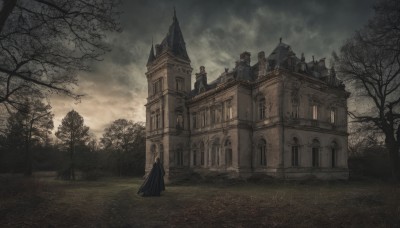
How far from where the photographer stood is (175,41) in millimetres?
35281

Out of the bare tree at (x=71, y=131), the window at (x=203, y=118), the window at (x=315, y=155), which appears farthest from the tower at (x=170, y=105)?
the window at (x=315, y=155)

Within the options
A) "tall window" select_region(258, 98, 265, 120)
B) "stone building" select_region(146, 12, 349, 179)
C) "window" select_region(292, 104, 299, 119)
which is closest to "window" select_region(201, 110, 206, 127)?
"stone building" select_region(146, 12, 349, 179)

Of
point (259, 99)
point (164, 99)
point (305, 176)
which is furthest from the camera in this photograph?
point (164, 99)

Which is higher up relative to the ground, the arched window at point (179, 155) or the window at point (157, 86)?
the window at point (157, 86)

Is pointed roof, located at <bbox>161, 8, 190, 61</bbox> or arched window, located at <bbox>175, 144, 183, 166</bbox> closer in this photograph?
arched window, located at <bbox>175, 144, 183, 166</bbox>

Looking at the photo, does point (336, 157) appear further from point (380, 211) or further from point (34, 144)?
point (34, 144)

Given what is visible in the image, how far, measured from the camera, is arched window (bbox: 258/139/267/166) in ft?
84.5

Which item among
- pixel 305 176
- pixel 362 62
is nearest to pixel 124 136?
pixel 305 176

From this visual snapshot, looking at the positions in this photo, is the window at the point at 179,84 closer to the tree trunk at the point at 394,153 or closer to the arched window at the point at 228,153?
the arched window at the point at 228,153

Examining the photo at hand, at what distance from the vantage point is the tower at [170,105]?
107ft

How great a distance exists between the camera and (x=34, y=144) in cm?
4219

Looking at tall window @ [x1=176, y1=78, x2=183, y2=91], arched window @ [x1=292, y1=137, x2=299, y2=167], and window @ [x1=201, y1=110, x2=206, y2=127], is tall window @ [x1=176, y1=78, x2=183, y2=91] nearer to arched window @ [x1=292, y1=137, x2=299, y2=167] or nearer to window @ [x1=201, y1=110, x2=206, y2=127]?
window @ [x1=201, y1=110, x2=206, y2=127]

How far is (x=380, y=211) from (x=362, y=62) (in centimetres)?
1416

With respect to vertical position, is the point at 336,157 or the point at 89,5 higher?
the point at 89,5
